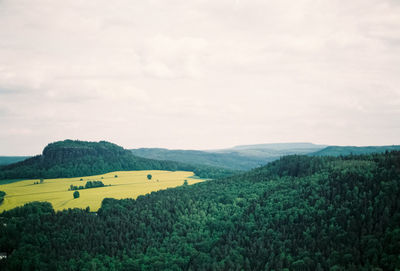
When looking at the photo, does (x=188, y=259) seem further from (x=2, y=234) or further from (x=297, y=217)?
(x=2, y=234)

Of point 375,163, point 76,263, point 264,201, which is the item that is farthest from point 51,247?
point 375,163

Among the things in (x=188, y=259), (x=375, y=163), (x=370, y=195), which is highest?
(x=375, y=163)

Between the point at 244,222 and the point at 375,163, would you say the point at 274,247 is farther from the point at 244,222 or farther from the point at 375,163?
the point at 375,163

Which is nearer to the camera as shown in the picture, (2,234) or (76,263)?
(76,263)

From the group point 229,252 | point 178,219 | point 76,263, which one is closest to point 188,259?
point 229,252

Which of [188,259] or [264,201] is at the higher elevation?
[264,201]

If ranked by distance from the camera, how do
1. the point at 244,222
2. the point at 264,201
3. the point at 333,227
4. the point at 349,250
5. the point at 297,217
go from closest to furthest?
the point at 349,250 < the point at 333,227 < the point at 297,217 < the point at 244,222 < the point at 264,201

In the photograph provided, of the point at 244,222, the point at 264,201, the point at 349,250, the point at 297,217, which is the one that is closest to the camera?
the point at 349,250
